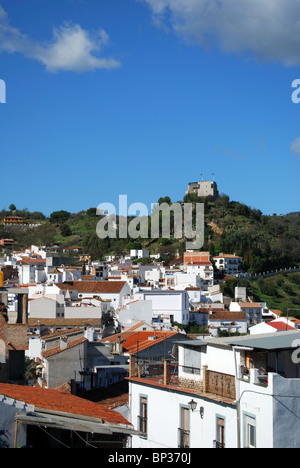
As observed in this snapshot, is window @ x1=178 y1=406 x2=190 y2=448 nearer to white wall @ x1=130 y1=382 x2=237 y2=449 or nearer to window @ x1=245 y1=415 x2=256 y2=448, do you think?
white wall @ x1=130 y1=382 x2=237 y2=449

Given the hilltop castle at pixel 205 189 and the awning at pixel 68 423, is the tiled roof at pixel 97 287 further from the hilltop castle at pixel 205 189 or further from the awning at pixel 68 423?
the hilltop castle at pixel 205 189

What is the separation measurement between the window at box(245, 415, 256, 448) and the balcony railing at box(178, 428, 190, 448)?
5.89 ft

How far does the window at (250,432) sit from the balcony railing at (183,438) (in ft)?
5.89

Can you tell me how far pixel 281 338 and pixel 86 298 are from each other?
43.2 metres

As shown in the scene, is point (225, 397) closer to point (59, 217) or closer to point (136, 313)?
point (136, 313)

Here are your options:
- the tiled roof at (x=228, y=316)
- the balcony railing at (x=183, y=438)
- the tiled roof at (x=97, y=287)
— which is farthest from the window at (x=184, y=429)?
the tiled roof at (x=97, y=287)

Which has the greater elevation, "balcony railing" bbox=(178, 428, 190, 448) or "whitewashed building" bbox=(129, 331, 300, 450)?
"whitewashed building" bbox=(129, 331, 300, 450)

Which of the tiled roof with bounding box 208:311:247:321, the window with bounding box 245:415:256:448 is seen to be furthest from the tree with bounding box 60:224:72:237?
the window with bounding box 245:415:256:448

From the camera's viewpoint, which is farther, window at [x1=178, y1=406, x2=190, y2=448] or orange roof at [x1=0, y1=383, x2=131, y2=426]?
window at [x1=178, y1=406, x2=190, y2=448]

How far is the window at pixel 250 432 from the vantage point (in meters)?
9.02

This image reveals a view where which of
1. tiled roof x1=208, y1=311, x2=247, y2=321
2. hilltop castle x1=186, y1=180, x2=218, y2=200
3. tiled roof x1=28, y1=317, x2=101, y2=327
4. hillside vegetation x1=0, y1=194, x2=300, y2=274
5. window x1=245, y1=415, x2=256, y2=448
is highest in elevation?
hilltop castle x1=186, y1=180, x2=218, y2=200

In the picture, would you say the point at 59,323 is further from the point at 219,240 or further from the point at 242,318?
the point at 219,240

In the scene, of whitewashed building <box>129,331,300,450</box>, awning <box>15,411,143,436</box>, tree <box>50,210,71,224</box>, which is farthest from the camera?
tree <box>50,210,71,224</box>

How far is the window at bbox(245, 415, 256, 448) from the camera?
902cm
